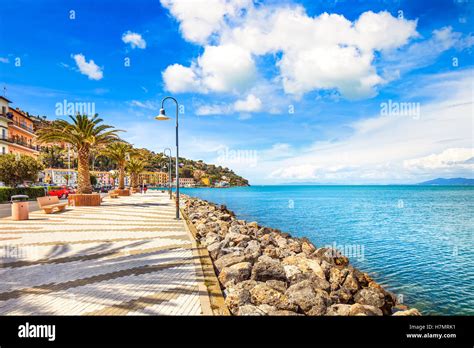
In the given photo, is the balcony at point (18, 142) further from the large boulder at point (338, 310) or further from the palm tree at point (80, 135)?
the large boulder at point (338, 310)

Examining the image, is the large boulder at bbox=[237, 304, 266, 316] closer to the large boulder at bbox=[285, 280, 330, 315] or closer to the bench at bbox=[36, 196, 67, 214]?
the large boulder at bbox=[285, 280, 330, 315]

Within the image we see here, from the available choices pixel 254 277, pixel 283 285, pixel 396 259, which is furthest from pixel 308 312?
pixel 396 259

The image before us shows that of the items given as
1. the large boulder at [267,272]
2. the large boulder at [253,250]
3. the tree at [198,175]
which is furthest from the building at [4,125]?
the tree at [198,175]

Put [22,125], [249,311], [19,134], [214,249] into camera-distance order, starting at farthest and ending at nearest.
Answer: [22,125] → [19,134] → [214,249] → [249,311]

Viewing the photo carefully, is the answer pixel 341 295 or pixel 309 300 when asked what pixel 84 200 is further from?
pixel 309 300

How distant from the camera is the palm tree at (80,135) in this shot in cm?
2256

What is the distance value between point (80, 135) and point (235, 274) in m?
21.7

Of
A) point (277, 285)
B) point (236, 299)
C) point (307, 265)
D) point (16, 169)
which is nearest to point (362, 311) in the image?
point (277, 285)

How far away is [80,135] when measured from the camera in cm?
2314

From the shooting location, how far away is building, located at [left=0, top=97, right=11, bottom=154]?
43.2 m

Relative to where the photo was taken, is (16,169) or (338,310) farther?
(16,169)

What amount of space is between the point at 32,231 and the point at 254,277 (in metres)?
10.2
